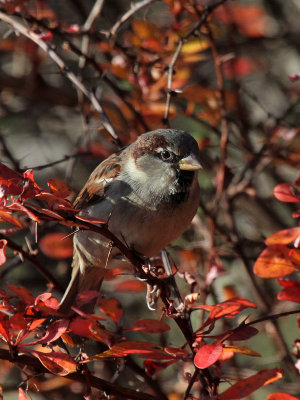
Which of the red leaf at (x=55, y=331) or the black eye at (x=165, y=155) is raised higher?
the red leaf at (x=55, y=331)

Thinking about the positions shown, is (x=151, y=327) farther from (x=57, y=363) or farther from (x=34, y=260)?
(x=34, y=260)

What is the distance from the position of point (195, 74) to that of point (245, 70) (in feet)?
1.28

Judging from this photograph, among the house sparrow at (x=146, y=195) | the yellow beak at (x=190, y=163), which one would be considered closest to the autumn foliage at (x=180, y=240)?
the house sparrow at (x=146, y=195)

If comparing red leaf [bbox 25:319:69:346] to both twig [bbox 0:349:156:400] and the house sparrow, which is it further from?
the house sparrow

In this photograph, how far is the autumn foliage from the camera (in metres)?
1.53

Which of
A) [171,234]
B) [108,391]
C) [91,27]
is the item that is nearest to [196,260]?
[171,234]

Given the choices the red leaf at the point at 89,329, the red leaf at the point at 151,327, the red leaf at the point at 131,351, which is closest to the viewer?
the red leaf at the point at 131,351

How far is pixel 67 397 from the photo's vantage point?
Result: 2939mm

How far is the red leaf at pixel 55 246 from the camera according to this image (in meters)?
2.87

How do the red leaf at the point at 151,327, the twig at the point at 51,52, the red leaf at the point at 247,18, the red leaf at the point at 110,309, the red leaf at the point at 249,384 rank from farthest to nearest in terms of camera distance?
the red leaf at the point at 247,18
the twig at the point at 51,52
the red leaf at the point at 110,309
the red leaf at the point at 151,327
the red leaf at the point at 249,384

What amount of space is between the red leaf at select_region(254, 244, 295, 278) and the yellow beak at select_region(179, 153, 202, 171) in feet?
2.29

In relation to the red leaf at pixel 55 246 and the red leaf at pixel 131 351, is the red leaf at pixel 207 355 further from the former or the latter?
the red leaf at pixel 55 246

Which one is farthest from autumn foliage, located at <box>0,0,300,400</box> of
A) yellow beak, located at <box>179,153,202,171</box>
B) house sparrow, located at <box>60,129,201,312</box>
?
yellow beak, located at <box>179,153,202,171</box>

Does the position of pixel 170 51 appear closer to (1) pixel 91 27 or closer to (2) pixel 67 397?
(1) pixel 91 27
